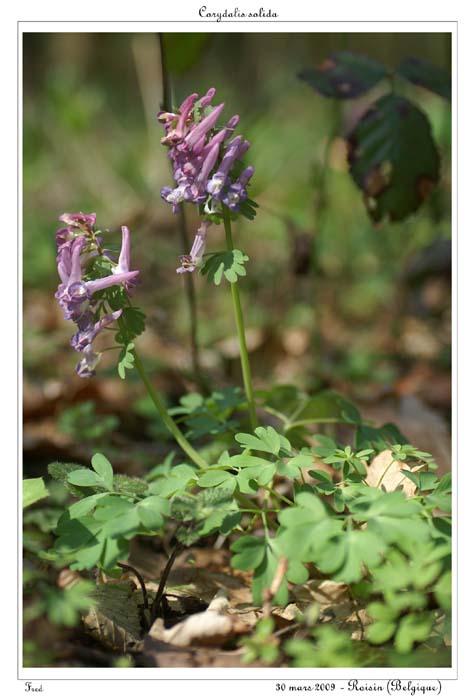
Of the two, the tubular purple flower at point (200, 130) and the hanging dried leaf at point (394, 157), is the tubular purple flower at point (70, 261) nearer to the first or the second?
the tubular purple flower at point (200, 130)

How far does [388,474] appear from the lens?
233 centimetres

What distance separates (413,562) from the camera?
186cm

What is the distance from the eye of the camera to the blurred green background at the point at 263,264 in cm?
378

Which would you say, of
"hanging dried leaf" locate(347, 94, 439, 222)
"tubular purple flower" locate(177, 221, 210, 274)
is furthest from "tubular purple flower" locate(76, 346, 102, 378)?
"hanging dried leaf" locate(347, 94, 439, 222)

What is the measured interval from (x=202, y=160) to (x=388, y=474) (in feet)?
4.04

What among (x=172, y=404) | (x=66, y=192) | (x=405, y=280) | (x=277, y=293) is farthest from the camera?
(x=66, y=192)

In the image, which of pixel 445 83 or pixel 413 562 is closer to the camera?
pixel 413 562

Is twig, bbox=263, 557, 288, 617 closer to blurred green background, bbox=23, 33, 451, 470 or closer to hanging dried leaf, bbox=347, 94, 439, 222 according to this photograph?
blurred green background, bbox=23, 33, 451, 470
